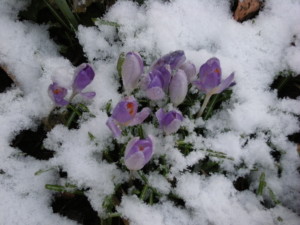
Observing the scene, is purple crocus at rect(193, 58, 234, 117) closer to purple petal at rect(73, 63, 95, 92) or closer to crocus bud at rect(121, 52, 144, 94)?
crocus bud at rect(121, 52, 144, 94)

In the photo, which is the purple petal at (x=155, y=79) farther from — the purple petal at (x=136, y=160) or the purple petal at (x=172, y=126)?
the purple petal at (x=136, y=160)

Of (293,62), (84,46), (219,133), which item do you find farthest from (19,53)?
(293,62)

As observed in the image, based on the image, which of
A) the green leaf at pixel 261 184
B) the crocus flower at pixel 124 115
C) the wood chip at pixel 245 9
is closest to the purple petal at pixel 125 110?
the crocus flower at pixel 124 115

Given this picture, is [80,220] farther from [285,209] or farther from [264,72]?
[264,72]

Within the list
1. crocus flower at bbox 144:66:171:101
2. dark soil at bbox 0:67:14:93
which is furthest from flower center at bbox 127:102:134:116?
Result: dark soil at bbox 0:67:14:93

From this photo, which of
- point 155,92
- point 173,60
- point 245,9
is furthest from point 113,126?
point 245,9
